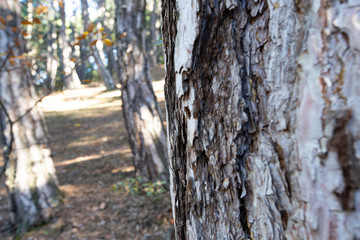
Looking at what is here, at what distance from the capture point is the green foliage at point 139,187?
4.57m

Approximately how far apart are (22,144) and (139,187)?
6.41 feet

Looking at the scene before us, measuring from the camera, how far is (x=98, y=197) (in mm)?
4750

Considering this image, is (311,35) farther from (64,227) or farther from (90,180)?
(90,180)

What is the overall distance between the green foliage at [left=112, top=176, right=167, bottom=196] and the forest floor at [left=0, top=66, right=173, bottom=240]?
0.10ft

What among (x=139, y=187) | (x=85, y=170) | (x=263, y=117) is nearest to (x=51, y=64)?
(x=85, y=170)

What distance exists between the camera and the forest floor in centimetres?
389

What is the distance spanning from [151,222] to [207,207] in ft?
10.9

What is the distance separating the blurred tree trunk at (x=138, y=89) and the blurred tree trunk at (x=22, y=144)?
1.37 meters

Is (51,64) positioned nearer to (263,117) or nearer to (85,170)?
(85,170)

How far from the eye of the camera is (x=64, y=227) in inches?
161

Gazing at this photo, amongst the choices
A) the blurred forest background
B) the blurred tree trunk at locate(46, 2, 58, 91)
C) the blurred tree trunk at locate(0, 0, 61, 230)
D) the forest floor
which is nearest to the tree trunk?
the blurred forest background

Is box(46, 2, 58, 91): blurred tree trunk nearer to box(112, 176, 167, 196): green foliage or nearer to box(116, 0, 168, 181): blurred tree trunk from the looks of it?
Result: box(116, 0, 168, 181): blurred tree trunk

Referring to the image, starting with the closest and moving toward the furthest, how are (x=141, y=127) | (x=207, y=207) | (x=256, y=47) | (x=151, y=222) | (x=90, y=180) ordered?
1. (x=256, y=47)
2. (x=207, y=207)
3. (x=151, y=222)
4. (x=141, y=127)
5. (x=90, y=180)

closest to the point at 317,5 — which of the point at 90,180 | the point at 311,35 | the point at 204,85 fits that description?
the point at 311,35
